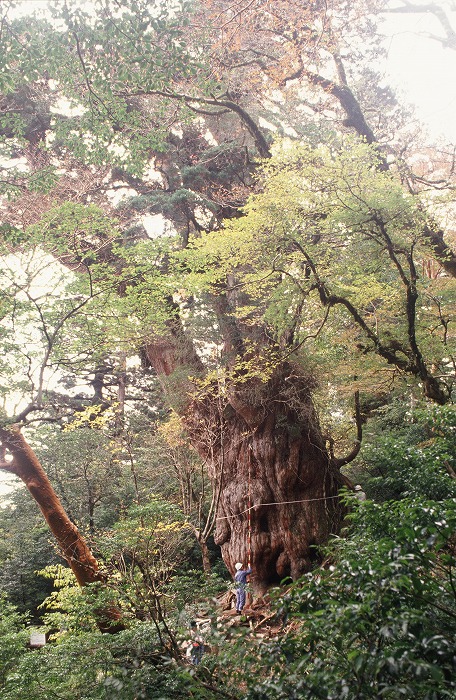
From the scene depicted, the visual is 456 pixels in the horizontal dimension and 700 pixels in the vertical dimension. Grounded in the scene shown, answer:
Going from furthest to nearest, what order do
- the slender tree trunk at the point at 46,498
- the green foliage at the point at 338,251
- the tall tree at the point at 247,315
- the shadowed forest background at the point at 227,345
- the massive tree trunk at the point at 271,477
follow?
the massive tree trunk at the point at 271,477
the tall tree at the point at 247,315
the slender tree trunk at the point at 46,498
the green foliage at the point at 338,251
the shadowed forest background at the point at 227,345

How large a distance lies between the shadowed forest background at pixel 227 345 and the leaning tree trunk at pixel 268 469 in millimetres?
56

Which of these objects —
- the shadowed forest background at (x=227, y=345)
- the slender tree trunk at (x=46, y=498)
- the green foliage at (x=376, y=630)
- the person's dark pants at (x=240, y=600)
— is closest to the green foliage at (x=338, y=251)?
the shadowed forest background at (x=227, y=345)

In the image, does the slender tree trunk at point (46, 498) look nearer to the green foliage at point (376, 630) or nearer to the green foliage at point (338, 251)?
the green foliage at point (338, 251)

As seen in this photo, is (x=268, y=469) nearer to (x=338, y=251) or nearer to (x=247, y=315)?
(x=247, y=315)

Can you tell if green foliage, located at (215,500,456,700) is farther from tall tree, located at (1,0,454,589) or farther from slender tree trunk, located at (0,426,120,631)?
slender tree trunk, located at (0,426,120,631)

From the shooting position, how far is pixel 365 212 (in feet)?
23.5

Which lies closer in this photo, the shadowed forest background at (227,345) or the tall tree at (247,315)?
the shadowed forest background at (227,345)

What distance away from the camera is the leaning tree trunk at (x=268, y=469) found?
10125 mm

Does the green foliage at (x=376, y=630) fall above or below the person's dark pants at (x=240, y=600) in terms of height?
above

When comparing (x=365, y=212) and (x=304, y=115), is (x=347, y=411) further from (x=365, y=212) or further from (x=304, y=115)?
(x=304, y=115)

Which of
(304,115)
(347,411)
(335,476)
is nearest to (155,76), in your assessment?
(304,115)

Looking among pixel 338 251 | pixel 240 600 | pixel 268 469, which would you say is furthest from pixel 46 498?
pixel 338 251

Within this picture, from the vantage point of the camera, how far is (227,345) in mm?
11000

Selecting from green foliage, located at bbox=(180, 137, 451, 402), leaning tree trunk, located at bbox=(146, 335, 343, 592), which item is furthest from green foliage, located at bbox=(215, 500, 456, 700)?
leaning tree trunk, located at bbox=(146, 335, 343, 592)
